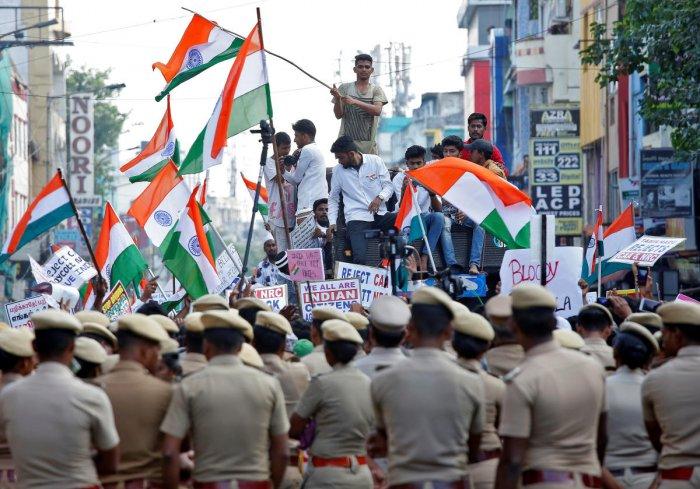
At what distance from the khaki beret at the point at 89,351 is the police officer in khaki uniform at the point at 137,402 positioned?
29 cm

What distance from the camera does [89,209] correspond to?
73.8 m

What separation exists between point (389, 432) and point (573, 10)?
166 feet

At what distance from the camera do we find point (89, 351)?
8.91 metres

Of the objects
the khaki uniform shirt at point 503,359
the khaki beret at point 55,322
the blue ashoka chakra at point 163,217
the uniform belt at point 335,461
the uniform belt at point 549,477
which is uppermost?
the blue ashoka chakra at point 163,217

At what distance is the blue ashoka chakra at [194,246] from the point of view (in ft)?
59.6

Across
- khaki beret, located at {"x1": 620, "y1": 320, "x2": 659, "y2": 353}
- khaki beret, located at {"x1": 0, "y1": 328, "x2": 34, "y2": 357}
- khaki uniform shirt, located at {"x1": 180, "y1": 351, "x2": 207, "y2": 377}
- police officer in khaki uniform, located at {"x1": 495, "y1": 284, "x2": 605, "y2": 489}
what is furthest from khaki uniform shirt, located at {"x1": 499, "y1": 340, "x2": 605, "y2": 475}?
khaki beret, located at {"x1": 0, "y1": 328, "x2": 34, "y2": 357}

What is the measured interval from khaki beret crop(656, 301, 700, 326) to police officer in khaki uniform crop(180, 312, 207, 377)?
247 cm

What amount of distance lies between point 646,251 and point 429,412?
9636 mm

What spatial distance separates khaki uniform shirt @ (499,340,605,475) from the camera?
7.85 meters

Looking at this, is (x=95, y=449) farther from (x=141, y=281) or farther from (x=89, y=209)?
(x=89, y=209)

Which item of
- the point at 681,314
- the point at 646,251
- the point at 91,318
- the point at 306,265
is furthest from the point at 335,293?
the point at 681,314

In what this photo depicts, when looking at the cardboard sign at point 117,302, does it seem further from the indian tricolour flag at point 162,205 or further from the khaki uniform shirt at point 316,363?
the khaki uniform shirt at point 316,363

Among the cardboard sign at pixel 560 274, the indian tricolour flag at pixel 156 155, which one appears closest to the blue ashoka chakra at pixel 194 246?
the indian tricolour flag at pixel 156 155

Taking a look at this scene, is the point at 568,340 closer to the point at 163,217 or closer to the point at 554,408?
the point at 554,408
